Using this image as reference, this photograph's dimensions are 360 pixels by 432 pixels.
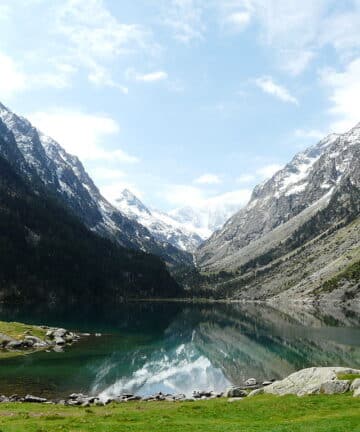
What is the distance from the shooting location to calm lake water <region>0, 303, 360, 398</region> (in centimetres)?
6950

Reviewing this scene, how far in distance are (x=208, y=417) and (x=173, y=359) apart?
6339 cm

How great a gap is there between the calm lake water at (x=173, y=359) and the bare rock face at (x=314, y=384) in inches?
937

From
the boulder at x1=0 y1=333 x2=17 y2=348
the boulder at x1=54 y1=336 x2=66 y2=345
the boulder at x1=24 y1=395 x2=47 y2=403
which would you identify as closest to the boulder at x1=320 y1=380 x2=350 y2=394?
the boulder at x1=24 y1=395 x2=47 y2=403

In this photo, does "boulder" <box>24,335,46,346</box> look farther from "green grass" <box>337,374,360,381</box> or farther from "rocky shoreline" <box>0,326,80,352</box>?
"green grass" <box>337,374,360,381</box>

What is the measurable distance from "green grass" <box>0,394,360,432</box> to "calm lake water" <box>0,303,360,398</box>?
15710mm

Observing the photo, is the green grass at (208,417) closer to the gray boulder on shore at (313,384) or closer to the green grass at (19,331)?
the gray boulder on shore at (313,384)

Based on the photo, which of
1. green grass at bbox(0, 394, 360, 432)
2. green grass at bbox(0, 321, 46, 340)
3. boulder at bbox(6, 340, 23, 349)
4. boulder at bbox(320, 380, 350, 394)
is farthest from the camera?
green grass at bbox(0, 321, 46, 340)

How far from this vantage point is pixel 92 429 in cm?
3366

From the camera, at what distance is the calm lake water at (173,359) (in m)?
69.5

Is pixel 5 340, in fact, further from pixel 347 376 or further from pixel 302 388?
pixel 347 376

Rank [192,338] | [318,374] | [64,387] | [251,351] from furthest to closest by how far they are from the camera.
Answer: [192,338], [251,351], [64,387], [318,374]

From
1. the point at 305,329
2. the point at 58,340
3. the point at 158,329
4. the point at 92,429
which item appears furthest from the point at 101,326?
the point at 92,429

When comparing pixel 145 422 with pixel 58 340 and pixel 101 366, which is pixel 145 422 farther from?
pixel 58 340

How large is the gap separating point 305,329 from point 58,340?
84046 mm
